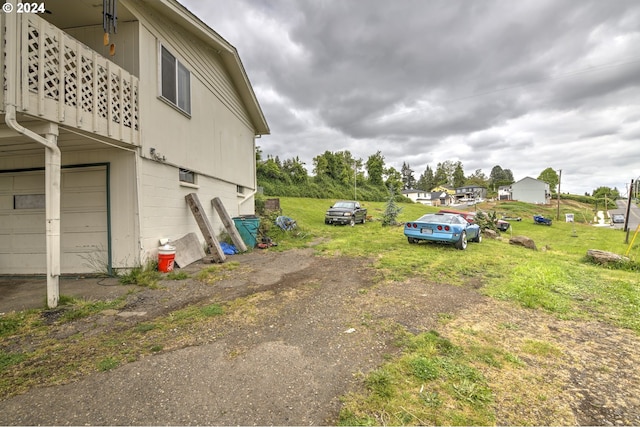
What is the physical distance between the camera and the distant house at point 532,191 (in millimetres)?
67062

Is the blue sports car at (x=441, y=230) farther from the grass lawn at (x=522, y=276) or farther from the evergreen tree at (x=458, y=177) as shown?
the evergreen tree at (x=458, y=177)

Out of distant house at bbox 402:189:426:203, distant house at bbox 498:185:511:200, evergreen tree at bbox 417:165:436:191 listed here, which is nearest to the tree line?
distant house at bbox 402:189:426:203

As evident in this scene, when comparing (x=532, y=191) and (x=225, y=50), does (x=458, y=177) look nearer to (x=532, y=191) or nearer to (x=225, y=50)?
(x=532, y=191)

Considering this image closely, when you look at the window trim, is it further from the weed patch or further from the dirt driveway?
the weed patch

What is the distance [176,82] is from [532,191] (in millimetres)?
85025

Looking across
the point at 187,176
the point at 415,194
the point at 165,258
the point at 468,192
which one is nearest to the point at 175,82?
the point at 187,176

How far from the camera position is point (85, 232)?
5832 mm

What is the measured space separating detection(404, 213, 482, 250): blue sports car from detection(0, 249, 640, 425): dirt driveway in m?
4.94

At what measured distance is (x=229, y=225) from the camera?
8977mm

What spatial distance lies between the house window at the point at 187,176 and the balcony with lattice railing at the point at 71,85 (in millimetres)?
1907

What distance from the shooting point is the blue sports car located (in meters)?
9.40

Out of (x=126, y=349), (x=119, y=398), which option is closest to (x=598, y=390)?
(x=119, y=398)

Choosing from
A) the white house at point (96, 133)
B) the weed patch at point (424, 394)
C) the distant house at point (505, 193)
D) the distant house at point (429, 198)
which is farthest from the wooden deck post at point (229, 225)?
the distant house at point (505, 193)

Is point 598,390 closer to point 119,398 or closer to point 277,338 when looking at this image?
point 277,338
